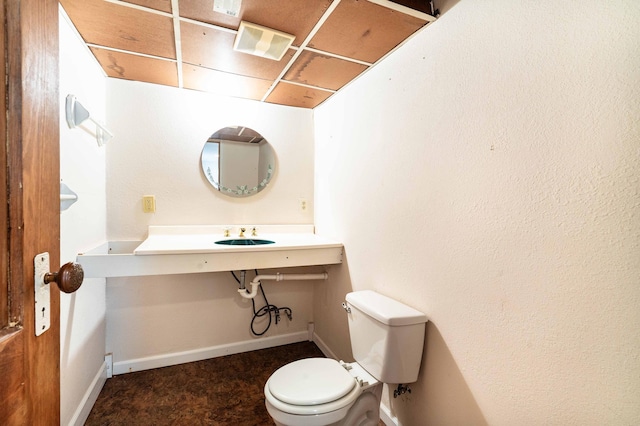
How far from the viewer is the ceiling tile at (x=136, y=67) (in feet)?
5.03

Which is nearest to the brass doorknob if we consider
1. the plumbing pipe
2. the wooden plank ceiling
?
the wooden plank ceiling

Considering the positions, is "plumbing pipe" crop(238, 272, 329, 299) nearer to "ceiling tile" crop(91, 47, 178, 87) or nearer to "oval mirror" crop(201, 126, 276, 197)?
"oval mirror" crop(201, 126, 276, 197)

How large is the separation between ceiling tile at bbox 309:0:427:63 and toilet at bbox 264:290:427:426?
1239 millimetres

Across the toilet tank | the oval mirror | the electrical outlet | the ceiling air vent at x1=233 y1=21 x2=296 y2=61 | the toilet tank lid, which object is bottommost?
the toilet tank

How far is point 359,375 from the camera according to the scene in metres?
1.28

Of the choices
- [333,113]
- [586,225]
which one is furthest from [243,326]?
[586,225]

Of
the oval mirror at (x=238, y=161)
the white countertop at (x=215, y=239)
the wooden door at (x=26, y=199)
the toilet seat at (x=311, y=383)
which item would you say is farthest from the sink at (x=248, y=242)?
the wooden door at (x=26, y=199)

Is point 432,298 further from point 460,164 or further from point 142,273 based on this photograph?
point 142,273

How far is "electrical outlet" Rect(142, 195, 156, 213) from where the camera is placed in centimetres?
189

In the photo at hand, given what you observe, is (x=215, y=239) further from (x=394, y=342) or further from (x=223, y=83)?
(x=394, y=342)

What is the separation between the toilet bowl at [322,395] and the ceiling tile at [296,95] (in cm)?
165

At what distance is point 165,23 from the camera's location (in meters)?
1.25

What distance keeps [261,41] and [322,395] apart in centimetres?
157

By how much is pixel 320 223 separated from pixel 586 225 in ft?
5.44
